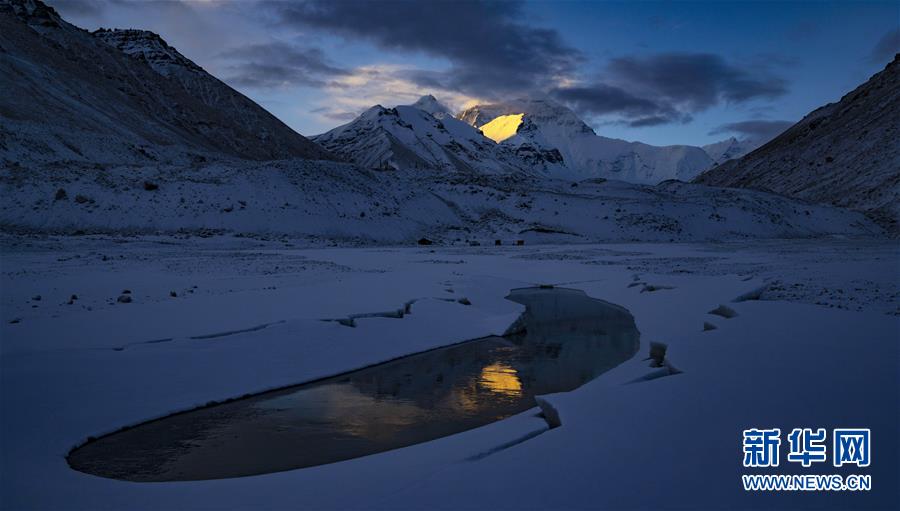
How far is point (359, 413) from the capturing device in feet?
27.4

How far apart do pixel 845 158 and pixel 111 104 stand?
102586 mm

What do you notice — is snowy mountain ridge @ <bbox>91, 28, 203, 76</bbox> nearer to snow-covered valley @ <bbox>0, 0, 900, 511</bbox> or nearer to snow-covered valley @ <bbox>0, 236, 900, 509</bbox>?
snow-covered valley @ <bbox>0, 0, 900, 511</bbox>

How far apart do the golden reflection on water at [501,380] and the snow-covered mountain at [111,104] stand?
5019 cm

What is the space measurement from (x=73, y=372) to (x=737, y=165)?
130m

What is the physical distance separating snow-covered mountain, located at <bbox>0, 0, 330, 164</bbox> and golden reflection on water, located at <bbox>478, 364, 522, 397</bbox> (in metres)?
50.2

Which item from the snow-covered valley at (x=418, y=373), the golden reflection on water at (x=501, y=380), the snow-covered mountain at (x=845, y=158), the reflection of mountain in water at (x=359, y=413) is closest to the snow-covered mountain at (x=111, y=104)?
the snow-covered valley at (x=418, y=373)

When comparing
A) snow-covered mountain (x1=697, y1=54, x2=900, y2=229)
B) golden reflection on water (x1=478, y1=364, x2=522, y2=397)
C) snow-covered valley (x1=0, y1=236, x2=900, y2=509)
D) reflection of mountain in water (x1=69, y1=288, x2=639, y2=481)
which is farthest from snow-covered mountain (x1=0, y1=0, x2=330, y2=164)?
snow-covered mountain (x1=697, y1=54, x2=900, y2=229)

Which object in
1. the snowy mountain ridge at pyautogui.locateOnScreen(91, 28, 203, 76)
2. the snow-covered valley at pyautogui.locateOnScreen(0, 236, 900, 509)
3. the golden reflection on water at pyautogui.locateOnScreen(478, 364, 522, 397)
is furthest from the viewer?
the snowy mountain ridge at pyautogui.locateOnScreen(91, 28, 203, 76)

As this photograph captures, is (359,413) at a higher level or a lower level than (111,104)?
lower

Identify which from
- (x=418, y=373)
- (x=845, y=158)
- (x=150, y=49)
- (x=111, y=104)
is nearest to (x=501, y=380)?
(x=418, y=373)

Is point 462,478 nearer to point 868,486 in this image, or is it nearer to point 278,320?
point 868,486

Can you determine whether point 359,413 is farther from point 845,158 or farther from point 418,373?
point 845,158

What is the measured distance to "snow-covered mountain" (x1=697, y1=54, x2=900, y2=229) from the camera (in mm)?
73188

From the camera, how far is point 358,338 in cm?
1182
